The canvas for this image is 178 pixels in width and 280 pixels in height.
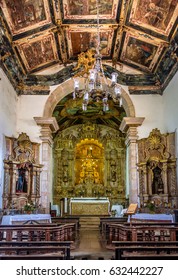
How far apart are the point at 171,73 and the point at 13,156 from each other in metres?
6.30

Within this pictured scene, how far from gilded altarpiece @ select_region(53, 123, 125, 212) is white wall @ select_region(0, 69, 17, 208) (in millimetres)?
6617

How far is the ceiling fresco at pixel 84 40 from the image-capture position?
959 centimetres

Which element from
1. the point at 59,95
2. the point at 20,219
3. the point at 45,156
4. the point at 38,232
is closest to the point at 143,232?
the point at 38,232

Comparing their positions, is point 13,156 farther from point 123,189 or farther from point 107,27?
point 123,189

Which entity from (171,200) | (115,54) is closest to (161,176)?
(171,200)

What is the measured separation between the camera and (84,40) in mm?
11711

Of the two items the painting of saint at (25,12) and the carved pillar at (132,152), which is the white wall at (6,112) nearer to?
the painting of saint at (25,12)

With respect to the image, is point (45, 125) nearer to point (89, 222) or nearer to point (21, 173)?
point (21, 173)

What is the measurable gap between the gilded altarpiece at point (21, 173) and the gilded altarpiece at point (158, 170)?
12.9 ft

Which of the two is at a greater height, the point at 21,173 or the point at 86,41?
the point at 86,41

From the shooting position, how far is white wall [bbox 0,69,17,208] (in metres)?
10.6

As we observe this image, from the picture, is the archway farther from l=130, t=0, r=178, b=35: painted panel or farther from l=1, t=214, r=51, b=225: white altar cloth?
l=130, t=0, r=178, b=35: painted panel

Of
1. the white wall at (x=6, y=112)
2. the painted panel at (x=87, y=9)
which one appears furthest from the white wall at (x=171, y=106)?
the white wall at (x=6, y=112)

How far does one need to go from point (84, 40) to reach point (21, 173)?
5.38m
